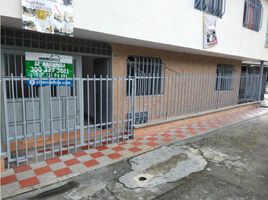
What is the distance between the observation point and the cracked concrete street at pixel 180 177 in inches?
110

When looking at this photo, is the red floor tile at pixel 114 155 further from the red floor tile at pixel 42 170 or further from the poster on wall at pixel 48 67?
the poster on wall at pixel 48 67

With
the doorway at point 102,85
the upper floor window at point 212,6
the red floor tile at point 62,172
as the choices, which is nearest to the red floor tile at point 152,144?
the doorway at point 102,85

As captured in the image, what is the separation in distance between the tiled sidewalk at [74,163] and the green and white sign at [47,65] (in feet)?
5.87

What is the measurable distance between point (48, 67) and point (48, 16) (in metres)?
1.32

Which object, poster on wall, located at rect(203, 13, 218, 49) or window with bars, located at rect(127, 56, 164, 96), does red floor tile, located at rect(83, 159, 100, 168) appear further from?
poster on wall, located at rect(203, 13, 218, 49)

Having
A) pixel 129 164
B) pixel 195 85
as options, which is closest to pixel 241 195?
pixel 129 164

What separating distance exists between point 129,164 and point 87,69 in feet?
13.9

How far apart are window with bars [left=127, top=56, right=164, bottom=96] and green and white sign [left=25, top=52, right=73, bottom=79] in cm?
205

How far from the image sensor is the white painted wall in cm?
368

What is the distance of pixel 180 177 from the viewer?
10.8 feet

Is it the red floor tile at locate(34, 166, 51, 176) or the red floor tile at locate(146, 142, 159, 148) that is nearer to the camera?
the red floor tile at locate(34, 166, 51, 176)

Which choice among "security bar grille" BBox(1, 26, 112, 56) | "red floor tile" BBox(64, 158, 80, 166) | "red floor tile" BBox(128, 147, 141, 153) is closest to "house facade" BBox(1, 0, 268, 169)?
"security bar grille" BBox(1, 26, 112, 56)

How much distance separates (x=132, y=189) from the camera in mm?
2898

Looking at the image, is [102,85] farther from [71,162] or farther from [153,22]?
[71,162]
